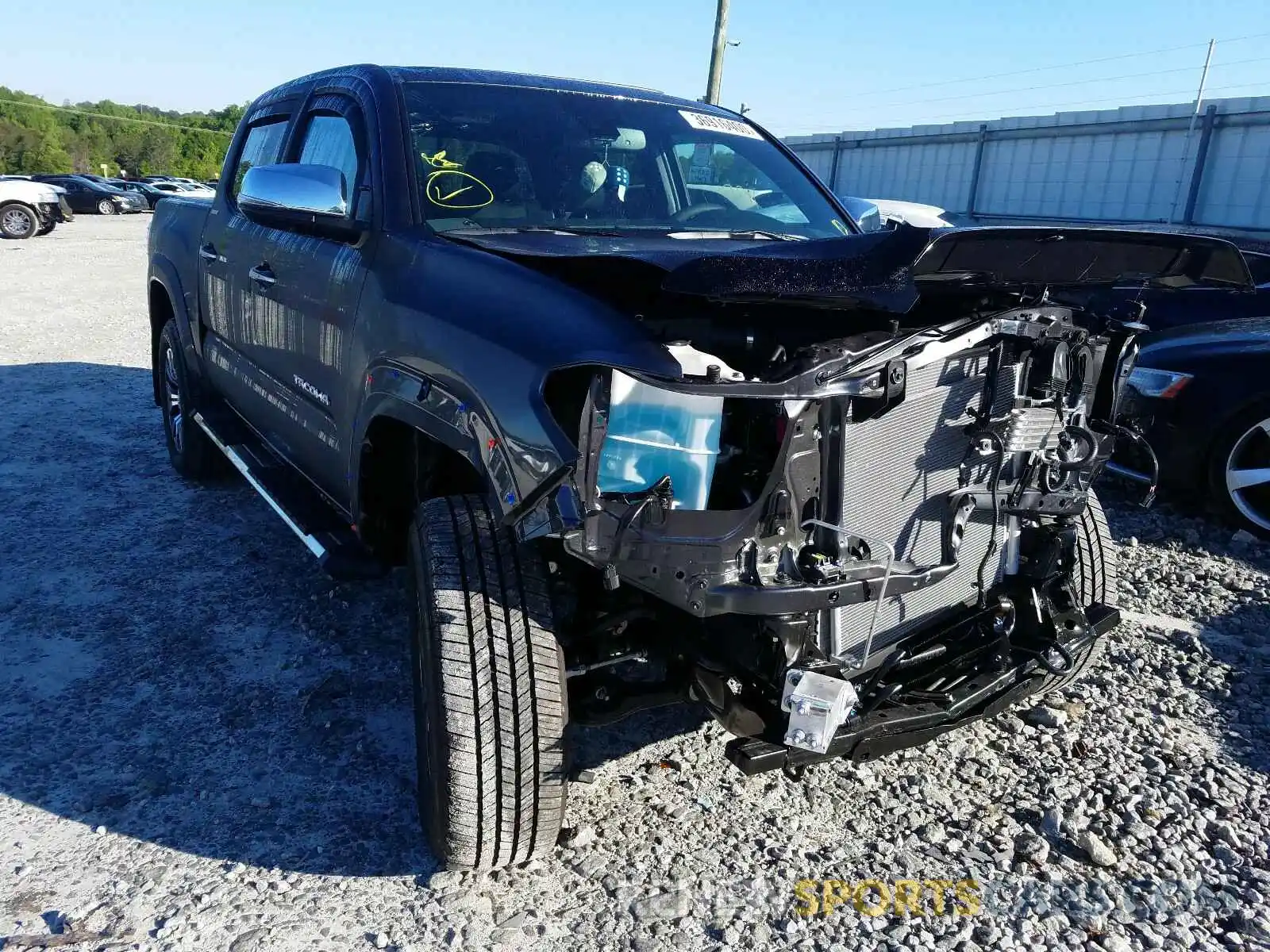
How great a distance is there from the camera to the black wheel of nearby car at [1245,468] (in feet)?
16.0

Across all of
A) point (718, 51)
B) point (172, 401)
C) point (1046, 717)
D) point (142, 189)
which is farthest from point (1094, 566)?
point (142, 189)

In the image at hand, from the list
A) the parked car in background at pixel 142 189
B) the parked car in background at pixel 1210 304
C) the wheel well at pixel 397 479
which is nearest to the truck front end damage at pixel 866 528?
the wheel well at pixel 397 479

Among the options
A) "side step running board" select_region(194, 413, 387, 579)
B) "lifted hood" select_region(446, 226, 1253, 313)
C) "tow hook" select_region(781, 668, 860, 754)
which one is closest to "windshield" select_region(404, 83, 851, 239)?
"lifted hood" select_region(446, 226, 1253, 313)

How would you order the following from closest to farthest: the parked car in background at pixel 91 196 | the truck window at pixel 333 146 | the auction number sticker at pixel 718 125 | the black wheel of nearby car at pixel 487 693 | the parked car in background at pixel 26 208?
the black wheel of nearby car at pixel 487 693 < the truck window at pixel 333 146 < the auction number sticker at pixel 718 125 < the parked car in background at pixel 26 208 < the parked car in background at pixel 91 196

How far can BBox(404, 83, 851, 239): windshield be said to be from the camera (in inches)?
118

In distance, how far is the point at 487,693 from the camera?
2170 millimetres

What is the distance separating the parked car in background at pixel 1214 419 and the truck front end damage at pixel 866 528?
2.61 metres

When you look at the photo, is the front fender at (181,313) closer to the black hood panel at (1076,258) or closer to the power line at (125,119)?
the black hood panel at (1076,258)

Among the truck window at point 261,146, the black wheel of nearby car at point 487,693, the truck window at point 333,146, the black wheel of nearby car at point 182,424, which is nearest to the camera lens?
the black wheel of nearby car at point 487,693

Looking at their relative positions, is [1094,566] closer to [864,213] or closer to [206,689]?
[864,213]

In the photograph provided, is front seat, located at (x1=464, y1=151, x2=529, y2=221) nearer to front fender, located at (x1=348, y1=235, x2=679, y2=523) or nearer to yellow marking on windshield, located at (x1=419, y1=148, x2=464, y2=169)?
yellow marking on windshield, located at (x1=419, y1=148, x2=464, y2=169)

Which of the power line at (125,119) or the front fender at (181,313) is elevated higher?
the power line at (125,119)

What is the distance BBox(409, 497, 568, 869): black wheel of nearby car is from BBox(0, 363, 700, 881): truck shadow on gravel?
0.32 metres

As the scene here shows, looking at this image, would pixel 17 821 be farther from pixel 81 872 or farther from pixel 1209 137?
pixel 1209 137
